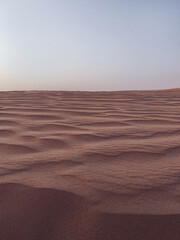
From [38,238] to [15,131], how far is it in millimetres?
1228

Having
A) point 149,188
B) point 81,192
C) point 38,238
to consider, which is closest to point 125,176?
point 149,188

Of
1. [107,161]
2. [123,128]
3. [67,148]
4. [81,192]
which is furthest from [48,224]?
[123,128]

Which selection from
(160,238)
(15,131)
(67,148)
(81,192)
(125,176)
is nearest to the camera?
(160,238)

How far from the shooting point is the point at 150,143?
1.45 meters

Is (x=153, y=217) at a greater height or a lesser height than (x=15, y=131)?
lesser

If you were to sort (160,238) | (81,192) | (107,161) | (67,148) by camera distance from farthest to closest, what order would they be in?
(67,148), (107,161), (81,192), (160,238)

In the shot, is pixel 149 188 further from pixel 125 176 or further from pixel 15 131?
pixel 15 131

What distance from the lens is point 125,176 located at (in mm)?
963

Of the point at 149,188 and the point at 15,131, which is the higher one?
the point at 15,131

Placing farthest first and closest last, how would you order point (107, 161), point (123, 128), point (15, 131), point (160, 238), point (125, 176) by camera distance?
point (123, 128) < point (15, 131) < point (107, 161) < point (125, 176) < point (160, 238)

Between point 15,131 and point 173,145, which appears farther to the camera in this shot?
point 15,131

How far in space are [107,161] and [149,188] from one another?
0.32 meters

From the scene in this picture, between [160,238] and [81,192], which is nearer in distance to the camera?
[160,238]

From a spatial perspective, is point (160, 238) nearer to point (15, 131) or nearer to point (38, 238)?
point (38, 238)
